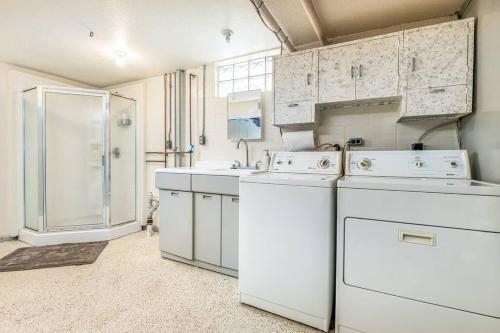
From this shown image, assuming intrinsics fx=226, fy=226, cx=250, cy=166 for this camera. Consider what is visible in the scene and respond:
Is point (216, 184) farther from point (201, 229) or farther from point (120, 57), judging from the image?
point (120, 57)

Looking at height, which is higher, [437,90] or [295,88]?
[295,88]

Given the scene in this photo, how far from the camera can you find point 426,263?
1.14m

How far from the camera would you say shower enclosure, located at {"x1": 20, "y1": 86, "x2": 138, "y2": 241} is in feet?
9.34

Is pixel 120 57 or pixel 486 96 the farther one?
pixel 120 57

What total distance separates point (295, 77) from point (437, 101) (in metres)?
1.06

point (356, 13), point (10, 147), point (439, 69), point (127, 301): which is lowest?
point (127, 301)

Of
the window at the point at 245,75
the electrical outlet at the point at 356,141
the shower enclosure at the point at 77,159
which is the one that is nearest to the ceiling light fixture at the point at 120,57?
the shower enclosure at the point at 77,159

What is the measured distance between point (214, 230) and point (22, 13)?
8.05 ft

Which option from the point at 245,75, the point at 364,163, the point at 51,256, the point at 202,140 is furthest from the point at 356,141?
the point at 51,256

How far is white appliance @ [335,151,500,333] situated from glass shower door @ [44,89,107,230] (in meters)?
3.05

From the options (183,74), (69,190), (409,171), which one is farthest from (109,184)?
(409,171)

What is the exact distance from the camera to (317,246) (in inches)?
52.7

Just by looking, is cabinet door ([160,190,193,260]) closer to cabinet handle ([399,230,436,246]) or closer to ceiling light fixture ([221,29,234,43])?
ceiling light fixture ([221,29,234,43])

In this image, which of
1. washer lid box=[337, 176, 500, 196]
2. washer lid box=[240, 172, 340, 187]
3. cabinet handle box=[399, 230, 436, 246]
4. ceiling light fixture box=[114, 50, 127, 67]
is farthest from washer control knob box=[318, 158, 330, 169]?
ceiling light fixture box=[114, 50, 127, 67]
